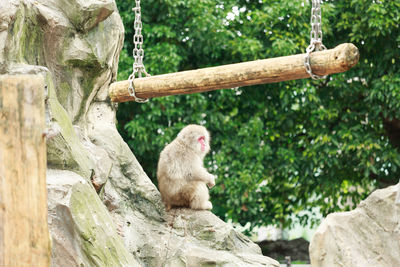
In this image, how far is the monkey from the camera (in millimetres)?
7406

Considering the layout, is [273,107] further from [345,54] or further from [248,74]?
[345,54]

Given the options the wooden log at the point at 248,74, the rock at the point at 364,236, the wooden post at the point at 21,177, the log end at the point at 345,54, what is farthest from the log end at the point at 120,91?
the wooden post at the point at 21,177

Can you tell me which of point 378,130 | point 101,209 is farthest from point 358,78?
point 101,209

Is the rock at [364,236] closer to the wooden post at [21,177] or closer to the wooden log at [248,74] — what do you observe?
the wooden log at [248,74]

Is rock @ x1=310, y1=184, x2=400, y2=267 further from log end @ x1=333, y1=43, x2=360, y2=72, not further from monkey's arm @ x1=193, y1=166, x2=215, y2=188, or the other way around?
log end @ x1=333, y1=43, x2=360, y2=72

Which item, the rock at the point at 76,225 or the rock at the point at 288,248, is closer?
the rock at the point at 76,225

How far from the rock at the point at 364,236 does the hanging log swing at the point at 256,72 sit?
2.72 m

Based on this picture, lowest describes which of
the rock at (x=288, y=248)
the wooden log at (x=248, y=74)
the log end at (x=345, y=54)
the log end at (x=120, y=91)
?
the rock at (x=288, y=248)

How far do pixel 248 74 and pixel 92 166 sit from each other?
6.15 feet

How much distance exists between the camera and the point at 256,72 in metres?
5.47

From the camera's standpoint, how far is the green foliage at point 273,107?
9953mm

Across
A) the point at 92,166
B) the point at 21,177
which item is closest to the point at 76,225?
the point at 92,166

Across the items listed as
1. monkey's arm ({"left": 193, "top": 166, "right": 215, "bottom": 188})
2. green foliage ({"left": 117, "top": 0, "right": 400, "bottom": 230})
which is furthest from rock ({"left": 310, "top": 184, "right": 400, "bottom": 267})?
green foliage ({"left": 117, "top": 0, "right": 400, "bottom": 230})

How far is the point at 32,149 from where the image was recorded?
135 inches
